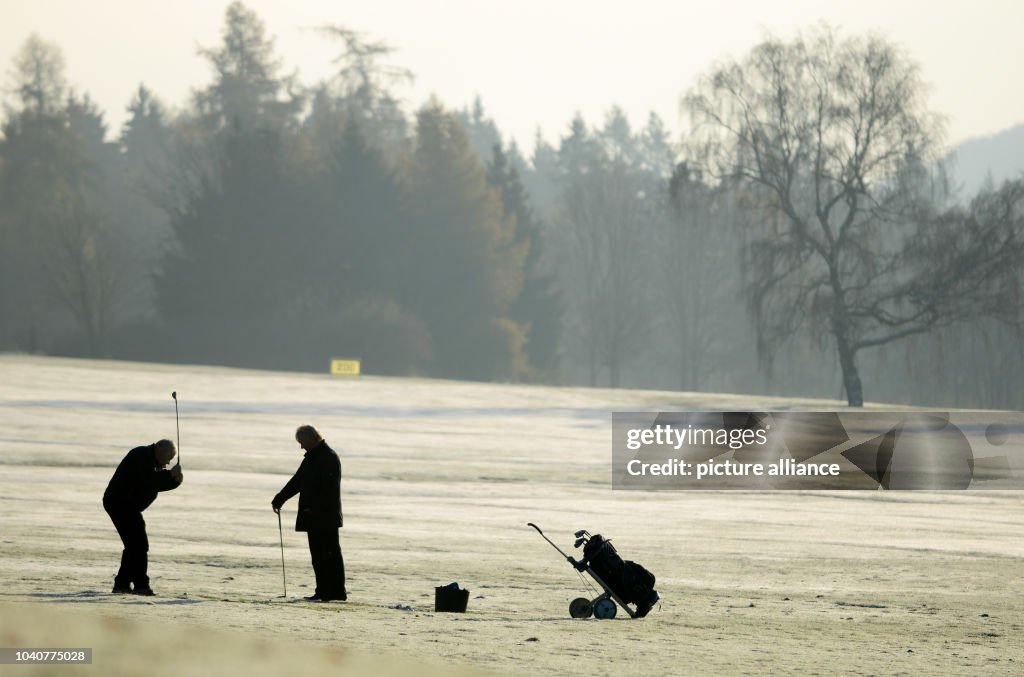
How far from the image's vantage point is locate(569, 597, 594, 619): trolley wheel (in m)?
15.7

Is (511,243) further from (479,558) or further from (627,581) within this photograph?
(627,581)

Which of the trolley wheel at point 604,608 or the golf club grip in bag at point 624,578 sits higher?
the golf club grip in bag at point 624,578

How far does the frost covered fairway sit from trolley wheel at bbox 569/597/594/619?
0.25 meters

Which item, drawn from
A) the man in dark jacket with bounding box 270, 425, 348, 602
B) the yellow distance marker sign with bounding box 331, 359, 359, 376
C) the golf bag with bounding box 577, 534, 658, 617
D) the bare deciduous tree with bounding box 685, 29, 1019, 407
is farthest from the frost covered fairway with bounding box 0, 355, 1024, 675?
the yellow distance marker sign with bounding box 331, 359, 359, 376

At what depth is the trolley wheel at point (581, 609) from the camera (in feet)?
51.4

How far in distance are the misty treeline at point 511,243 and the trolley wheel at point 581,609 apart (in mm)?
38403

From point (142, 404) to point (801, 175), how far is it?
24.7m

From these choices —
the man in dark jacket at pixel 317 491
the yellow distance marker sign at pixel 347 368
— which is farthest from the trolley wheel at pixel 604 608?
the yellow distance marker sign at pixel 347 368

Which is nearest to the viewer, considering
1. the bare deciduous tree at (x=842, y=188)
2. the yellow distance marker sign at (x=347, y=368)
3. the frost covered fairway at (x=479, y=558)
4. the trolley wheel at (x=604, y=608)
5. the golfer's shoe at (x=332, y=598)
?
the frost covered fairway at (x=479, y=558)

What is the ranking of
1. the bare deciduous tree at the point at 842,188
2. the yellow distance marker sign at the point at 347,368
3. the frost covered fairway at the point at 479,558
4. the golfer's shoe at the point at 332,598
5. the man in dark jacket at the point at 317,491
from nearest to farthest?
the frost covered fairway at the point at 479,558 < the man in dark jacket at the point at 317,491 < the golfer's shoe at the point at 332,598 < the bare deciduous tree at the point at 842,188 < the yellow distance marker sign at the point at 347,368

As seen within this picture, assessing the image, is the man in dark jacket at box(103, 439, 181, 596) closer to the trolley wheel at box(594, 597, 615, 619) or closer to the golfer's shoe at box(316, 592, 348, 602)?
the golfer's shoe at box(316, 592, 348, 602)

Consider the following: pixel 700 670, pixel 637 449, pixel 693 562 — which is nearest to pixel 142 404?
pixel 637 449

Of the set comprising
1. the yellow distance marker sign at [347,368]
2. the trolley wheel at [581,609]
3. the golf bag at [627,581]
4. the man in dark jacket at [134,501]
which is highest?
the yellow distance marker sign at [347,368]

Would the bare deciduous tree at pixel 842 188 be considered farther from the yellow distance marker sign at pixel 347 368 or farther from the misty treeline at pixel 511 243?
the yellow distance marker sign at pixel 347 368
